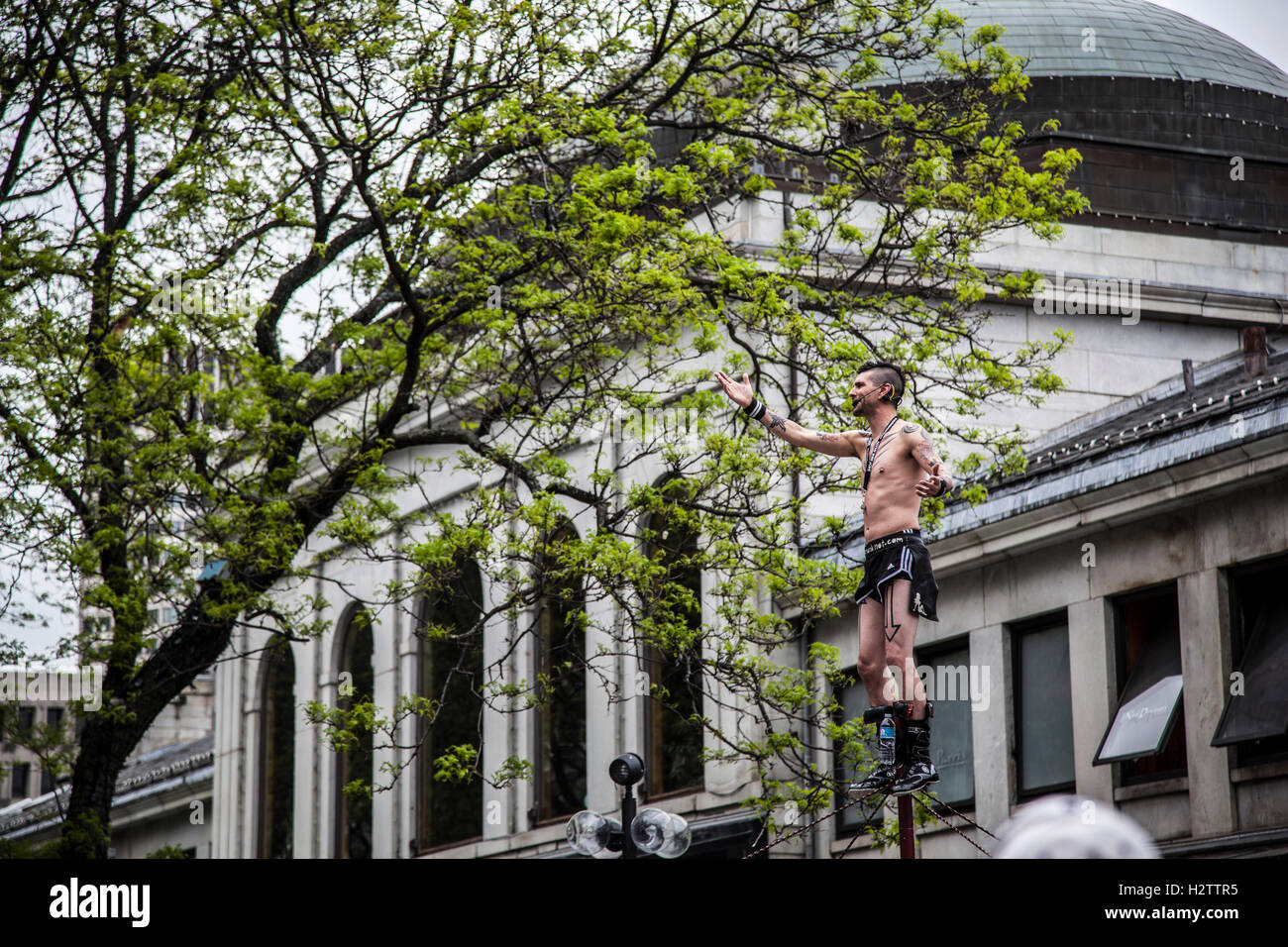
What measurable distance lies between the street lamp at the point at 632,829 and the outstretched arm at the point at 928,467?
8.96 metres

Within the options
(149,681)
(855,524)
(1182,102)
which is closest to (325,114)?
(149,681)

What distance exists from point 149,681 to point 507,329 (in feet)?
19.6

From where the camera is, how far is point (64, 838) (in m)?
20.4

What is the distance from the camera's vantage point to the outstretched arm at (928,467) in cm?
1194

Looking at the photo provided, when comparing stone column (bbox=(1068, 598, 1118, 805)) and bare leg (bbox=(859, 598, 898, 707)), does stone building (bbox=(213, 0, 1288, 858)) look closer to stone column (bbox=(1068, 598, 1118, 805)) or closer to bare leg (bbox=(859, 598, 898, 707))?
stone column (bbox=(1068, 598, 1118, 805))

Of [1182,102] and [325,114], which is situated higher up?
[1182,102]

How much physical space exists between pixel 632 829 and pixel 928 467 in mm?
9625

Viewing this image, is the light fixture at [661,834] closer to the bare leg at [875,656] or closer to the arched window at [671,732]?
the arched window at [671,732]

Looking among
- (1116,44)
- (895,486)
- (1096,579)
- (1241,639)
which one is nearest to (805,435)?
(895,486)

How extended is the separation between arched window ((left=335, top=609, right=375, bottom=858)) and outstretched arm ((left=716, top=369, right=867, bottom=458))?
26.2 metres

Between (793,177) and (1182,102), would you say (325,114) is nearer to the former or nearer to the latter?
(793,177)

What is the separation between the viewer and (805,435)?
13016mm

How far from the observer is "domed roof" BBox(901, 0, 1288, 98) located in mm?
35656

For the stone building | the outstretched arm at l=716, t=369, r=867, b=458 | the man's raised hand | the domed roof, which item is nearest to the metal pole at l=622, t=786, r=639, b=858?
the stone building
